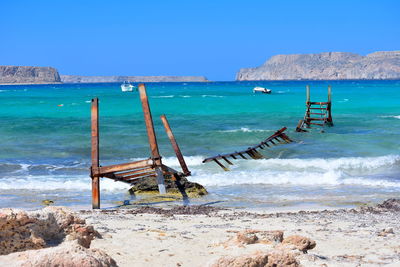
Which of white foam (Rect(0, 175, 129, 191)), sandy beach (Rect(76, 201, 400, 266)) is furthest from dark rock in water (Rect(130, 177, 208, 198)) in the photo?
sandy beach (Rect(76, 201, 400, 266))

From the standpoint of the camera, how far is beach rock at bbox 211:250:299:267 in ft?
15.2

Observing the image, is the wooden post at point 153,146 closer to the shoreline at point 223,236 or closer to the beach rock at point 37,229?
the shoreline at point 223,236

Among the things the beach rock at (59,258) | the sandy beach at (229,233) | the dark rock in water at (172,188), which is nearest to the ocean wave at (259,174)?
the dark rock in water at (172,188)

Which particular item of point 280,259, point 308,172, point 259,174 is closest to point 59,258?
point 280,259

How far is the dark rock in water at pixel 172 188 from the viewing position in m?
13.3

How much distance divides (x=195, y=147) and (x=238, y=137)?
3898mm

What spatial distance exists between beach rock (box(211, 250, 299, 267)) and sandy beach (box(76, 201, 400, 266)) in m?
0.13

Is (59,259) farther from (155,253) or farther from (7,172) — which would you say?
(7,172)

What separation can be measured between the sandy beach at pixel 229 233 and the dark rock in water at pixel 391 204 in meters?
0.02

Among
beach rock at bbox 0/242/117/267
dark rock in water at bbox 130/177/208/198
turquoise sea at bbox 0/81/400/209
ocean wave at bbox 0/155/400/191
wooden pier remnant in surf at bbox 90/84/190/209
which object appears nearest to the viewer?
beach rock at bbox 0/242/117/267

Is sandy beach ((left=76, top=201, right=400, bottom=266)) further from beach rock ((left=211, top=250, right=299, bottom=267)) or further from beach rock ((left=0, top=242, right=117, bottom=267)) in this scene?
beach rock ((left=0, top=242, right=117, bottom=267))

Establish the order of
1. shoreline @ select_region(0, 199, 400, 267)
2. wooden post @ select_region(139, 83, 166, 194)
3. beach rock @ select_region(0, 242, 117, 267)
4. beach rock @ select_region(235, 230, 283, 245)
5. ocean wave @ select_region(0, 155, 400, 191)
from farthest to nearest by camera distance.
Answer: ocean wave @ select_region(0, 155, 400, 191), wooden post @ select_region(139, 83, 166, 194), beach rock @ select_region(235, 230, 283, 245), shoreline @ select_region(0, 199, 400, 267), beach rock @ select_region(0, 242, 117, 267)

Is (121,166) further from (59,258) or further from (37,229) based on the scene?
(59,258)

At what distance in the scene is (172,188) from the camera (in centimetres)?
1340
